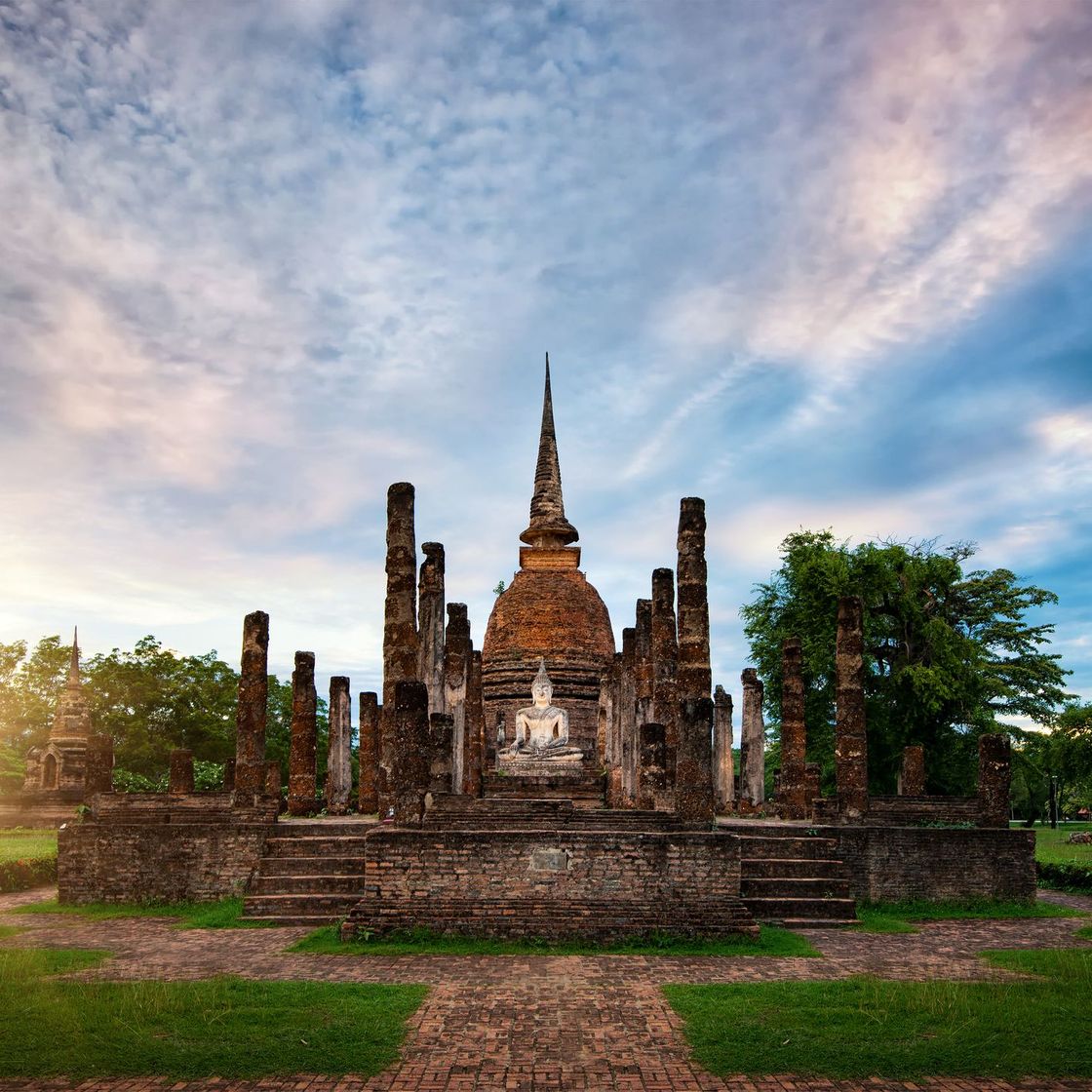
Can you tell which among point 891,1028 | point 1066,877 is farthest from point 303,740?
point 891,1028

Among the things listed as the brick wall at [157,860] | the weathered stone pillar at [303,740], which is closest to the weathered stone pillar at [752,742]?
the weathered stone pillar at [303,740]

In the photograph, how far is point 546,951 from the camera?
35.8 ft

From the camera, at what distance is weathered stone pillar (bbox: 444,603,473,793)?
69.8ft

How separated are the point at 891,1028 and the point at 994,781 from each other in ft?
34.1

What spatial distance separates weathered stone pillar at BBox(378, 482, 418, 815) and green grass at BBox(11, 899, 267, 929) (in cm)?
Result: 287

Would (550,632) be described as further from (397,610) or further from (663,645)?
(397,610)

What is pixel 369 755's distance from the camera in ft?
72.0

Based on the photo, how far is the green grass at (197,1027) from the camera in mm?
6773

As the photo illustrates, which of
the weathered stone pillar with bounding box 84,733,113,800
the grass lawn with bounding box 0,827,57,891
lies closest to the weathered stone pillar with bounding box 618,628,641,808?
the weathered stone pillar with bounding box 84,733,113,800

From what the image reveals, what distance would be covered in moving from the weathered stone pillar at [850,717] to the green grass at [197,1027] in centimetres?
1068

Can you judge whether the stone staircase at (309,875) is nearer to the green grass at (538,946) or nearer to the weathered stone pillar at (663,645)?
the green grass at (538,946)

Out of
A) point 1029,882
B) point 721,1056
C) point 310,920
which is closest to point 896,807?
point 1029,882

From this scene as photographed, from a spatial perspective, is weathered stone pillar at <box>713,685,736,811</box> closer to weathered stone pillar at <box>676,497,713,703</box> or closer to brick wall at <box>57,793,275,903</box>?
weathered stone pillar at <box>676,497,713,703</box>

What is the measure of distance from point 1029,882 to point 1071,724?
44.7 feet
